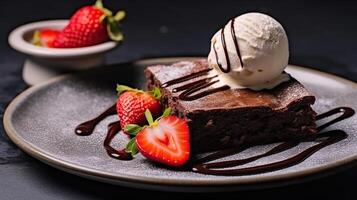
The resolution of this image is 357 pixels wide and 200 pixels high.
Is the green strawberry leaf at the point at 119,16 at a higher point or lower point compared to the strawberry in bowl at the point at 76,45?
higher

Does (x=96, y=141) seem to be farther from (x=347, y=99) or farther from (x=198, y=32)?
(x=198, y=32)

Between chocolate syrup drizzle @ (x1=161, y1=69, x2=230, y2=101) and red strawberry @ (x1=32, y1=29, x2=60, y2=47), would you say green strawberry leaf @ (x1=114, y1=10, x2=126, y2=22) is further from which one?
chocolate syrup drizzle @ (x1=161, y1=69, x2=230, y2=101)

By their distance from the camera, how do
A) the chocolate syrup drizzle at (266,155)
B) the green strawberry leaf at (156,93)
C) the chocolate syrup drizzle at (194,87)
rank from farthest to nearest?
1. the green strawberry leaf at (156,93)
2. the chocolate syrup drizzle at (194,87)
3. the chocolate syrup drizzle at (266,155)

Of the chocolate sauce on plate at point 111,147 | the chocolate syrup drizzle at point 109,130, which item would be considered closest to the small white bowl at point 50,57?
the chocolate syrup drizzle at point 109,130

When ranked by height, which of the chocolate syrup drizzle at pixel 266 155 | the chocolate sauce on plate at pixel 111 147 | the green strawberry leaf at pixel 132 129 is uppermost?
the green strawberry leaf at pixel 132 129

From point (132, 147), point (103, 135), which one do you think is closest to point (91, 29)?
point (103, 135)

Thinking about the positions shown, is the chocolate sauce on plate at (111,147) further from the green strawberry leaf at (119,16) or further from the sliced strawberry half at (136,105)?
the green strawberry leaf at (119,16)

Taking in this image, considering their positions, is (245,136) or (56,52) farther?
(56,52)

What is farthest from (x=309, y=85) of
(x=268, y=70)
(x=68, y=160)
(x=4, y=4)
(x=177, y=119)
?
(x=4, y=4)

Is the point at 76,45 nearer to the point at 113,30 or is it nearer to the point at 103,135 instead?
the point at 113,30
